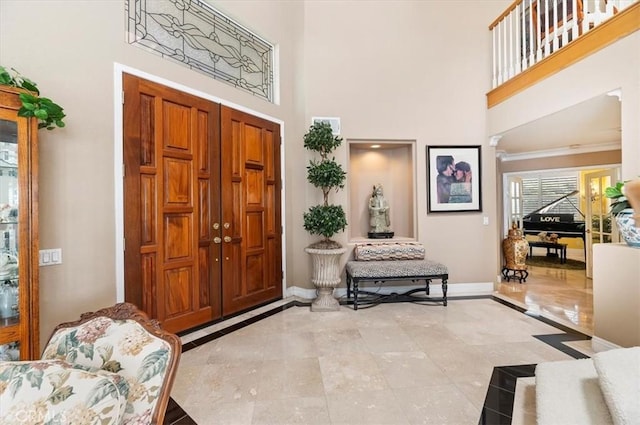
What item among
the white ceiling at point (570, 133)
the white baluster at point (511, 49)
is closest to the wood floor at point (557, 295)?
the white ceiling at point (570, 133)

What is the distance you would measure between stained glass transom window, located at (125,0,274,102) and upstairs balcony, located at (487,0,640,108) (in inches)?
134

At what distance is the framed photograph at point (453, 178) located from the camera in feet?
14.7

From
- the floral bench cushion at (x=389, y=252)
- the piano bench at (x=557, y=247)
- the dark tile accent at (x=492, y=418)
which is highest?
the floral bench cushion at (x=389, y=252)

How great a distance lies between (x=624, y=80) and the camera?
259 cm

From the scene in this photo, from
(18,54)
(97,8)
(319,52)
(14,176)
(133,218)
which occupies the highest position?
(319,52)

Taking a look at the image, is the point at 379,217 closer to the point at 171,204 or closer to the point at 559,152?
the point at 171,204

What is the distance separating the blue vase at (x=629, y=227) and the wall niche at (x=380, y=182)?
103 inches

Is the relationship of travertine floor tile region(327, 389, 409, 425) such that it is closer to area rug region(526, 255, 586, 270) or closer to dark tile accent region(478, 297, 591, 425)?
dark tile accent region(478, 297, 591, 425)

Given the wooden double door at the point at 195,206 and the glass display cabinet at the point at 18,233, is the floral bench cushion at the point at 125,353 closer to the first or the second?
the glass display cabinet at the point at 18,233

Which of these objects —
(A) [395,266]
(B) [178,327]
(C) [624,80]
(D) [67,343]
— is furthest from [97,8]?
(C) [624,80]

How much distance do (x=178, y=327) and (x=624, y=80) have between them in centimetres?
483

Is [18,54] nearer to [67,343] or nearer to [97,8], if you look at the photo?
[97,8]

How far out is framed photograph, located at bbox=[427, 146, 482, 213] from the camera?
4488mm

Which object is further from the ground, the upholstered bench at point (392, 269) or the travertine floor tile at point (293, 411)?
the upholstered bench at point (392, 269)
